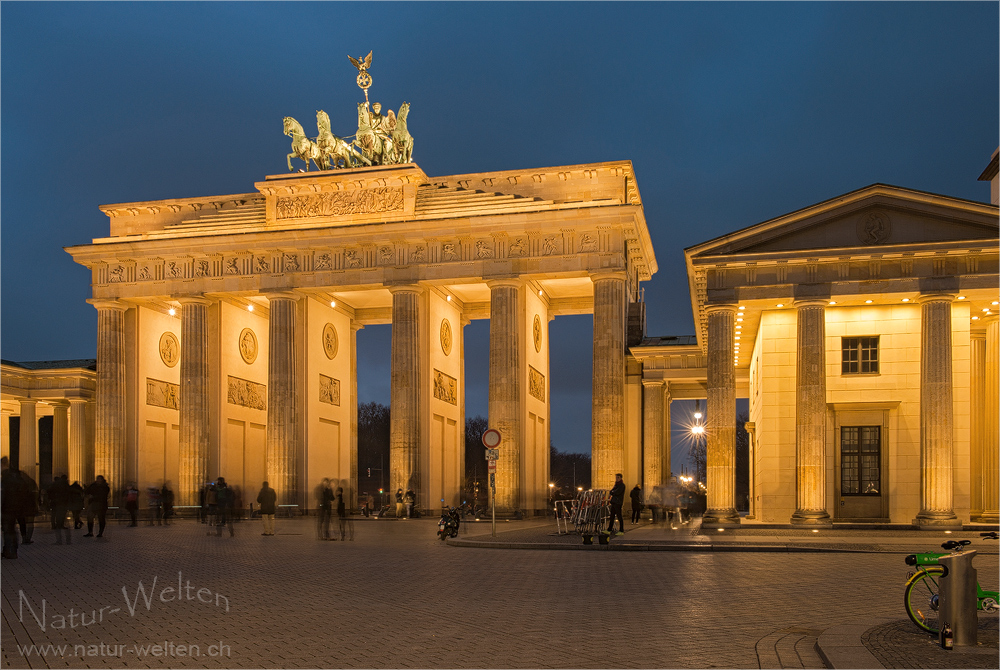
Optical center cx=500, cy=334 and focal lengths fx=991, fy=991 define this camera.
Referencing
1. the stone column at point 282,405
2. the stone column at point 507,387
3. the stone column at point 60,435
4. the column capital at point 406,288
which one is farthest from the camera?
the stone column at point 60,435

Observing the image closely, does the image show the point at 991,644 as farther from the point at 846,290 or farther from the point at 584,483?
the point at 584,483

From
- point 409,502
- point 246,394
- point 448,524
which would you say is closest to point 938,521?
point 448,524

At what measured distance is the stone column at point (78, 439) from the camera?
55.4 meters

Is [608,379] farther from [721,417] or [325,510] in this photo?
[325,510]

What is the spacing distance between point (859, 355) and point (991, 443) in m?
5.02

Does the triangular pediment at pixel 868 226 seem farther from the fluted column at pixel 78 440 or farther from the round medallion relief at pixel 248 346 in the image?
the fluted column at pixel 78 440

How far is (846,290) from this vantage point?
102 feet

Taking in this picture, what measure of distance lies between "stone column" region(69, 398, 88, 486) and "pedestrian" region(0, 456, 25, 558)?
36.0 meters

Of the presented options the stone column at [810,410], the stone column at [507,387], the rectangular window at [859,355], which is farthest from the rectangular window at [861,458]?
the stone column at [507,387]

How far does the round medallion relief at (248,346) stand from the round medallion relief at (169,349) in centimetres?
467

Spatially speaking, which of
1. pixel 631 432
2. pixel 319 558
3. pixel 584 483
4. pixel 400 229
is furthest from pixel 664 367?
pixel 584 483

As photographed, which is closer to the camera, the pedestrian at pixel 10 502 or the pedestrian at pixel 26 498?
the pedestrian at pixel 10 502

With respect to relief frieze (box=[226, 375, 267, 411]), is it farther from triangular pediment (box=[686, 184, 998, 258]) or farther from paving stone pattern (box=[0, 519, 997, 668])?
paving stone pattern (box=[0, 519, 997, 668])

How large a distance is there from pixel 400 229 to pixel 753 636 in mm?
39807
